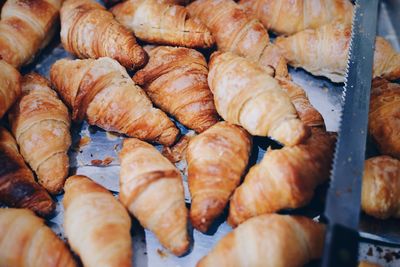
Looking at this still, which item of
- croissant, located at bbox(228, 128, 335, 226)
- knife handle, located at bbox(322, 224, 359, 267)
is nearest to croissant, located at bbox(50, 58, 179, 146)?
croissant, located at bbox(228, 128, 335, 226)

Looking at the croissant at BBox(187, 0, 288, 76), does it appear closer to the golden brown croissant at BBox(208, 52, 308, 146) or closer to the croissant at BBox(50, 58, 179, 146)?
the golden brown croissant at BBox(208, 52, 308, 146)

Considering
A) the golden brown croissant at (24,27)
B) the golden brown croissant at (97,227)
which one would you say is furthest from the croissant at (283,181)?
the golden brown croissant at (24,27)

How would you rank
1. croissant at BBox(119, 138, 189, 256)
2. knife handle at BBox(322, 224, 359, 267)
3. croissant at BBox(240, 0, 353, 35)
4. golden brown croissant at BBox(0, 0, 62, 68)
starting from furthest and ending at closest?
1. croissant at BBox(240, 0, 353, 35)
2. golden brown croissant at BBox(0, 0, 62, 68)
3. croissant at BBox(119, 138, 189, 256)
4. knife handle at BBox(322, 224, 359, 267)

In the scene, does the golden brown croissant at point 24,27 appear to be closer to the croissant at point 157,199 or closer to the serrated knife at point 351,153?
the croissant at point 157,199

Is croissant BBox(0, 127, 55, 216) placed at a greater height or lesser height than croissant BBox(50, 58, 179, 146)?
lesser

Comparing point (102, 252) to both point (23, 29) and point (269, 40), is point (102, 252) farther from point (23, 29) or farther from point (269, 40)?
point (269, 40)

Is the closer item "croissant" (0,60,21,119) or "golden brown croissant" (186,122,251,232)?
"golden brown croissant" (186,122,251,232)

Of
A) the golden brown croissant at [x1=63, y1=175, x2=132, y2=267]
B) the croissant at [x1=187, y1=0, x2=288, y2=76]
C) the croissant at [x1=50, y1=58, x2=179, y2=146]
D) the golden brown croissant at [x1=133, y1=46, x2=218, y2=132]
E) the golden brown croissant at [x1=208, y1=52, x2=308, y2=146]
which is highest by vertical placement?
the croissant at [x1=187, y1=0, x2=288, y2=76]

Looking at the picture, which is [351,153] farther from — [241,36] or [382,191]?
[241,36]
